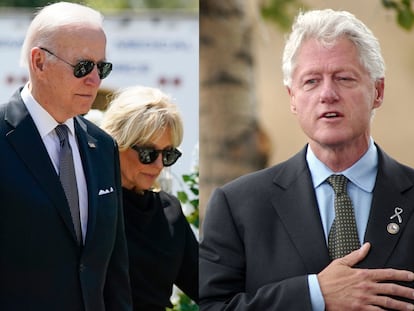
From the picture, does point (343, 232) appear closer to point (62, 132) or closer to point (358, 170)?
point (358, 170)

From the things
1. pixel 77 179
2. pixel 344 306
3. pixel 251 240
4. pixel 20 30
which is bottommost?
pixel 344 306

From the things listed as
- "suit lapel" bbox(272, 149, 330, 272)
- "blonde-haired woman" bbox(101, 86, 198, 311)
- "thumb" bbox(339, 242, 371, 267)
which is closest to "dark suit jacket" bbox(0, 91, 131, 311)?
"blonde-haired woman" bbox(101, 86, 198, 311)

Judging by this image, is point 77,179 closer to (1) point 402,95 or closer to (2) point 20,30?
(2) point 20,30

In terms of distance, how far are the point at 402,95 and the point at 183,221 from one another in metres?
1.04

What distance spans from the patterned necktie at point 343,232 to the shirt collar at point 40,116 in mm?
1168

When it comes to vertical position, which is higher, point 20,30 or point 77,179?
point 20,30

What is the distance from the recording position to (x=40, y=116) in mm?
3271

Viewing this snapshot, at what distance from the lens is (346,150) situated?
11.1 ft

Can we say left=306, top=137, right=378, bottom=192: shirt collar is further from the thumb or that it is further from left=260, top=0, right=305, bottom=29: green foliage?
left=260, top=0, right=305, bottom=29: green foliage

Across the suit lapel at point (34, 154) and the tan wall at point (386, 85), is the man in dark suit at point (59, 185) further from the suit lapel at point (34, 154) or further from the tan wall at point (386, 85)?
the tan wall at point (386, 85)

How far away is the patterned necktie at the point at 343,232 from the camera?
3.35 m

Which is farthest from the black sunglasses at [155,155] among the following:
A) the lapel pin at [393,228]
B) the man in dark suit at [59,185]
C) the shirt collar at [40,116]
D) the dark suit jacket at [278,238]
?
the lapel pin at [393,228]

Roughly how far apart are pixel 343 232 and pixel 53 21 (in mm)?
1413

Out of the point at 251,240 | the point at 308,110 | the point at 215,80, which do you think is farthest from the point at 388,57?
the point at 251,240
